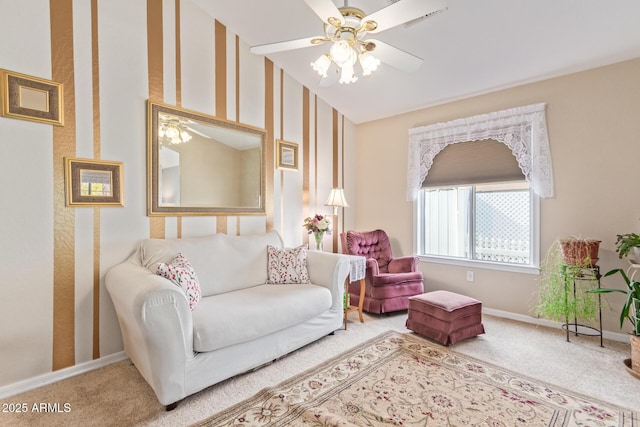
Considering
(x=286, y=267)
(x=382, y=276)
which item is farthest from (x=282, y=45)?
(x=382, y=276)

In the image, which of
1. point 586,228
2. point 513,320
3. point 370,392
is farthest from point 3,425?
point 586,228

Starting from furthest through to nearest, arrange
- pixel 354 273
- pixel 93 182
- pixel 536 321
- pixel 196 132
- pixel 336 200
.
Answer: pixel 336 200 < pixel 536 321 < pixel 354 273 < pixel 196 132 < pixel 93 182

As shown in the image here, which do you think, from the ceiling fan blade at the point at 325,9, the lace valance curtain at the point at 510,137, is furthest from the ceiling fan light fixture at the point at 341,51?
the lace valance curtain at the point at 510,137

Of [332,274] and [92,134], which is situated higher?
[92,134]

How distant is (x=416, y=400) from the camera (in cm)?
188

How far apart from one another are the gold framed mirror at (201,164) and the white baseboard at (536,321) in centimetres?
284

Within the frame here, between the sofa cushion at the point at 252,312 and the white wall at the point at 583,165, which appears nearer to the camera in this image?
the sofa cushion at the point at 252,312

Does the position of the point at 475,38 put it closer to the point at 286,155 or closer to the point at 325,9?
the point at 325,9

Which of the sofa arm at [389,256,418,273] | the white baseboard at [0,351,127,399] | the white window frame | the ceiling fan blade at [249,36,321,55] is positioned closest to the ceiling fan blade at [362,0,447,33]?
the ceiling fan blade at [249,36,321,55]

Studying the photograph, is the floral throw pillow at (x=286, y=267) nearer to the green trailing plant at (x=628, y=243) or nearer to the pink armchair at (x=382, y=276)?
the pink armchair at (x=382, y=276)

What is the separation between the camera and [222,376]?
2.04 m

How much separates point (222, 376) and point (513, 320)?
2993 millimetres

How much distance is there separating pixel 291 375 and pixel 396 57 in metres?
2.36

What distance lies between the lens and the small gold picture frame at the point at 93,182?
87.9 inches
